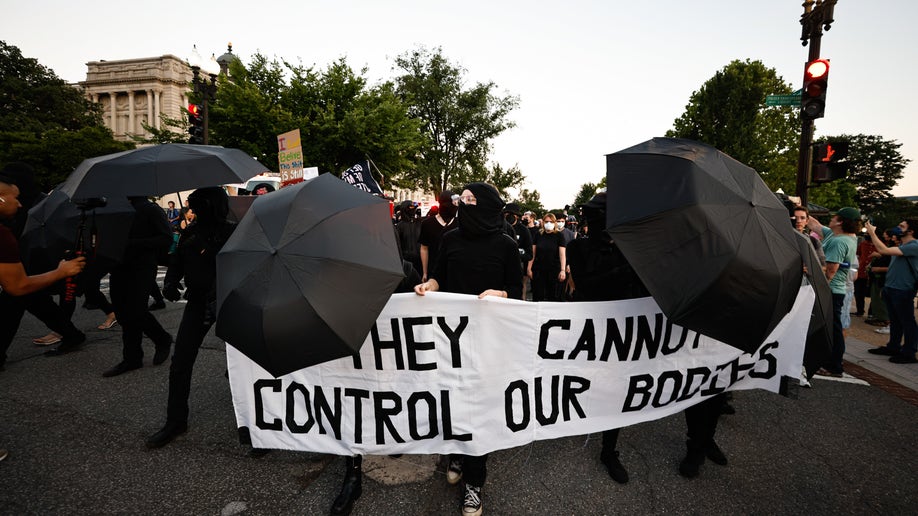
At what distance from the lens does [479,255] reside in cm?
280

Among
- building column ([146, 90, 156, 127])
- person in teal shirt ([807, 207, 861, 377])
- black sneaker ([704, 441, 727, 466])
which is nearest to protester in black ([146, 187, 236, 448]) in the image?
black sneaker ([704, 441, 727, 466])

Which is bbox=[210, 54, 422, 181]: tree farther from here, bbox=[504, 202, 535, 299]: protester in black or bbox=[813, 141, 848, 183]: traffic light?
bbox=[813, 141, 848, 183]: traffic light

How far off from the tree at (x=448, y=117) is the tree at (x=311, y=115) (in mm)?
9372

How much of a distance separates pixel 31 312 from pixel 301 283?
561 cm

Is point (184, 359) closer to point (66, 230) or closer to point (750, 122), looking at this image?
point (66, 230)

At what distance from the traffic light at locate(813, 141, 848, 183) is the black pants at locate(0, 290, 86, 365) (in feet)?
37.5

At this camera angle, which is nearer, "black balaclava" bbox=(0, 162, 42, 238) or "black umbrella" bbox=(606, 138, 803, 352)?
"black umbrella" bbox=(606, 138, 803, 352)

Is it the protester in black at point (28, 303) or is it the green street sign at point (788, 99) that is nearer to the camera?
the protester in black at point (28, 303)

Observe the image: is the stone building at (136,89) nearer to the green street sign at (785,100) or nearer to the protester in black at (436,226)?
the protester in black at (436,226)

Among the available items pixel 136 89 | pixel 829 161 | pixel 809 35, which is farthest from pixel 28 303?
pixel 136 89

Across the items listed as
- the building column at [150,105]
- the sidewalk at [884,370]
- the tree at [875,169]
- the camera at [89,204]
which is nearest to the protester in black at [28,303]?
the camera at [89,204]

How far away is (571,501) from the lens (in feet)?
8.34

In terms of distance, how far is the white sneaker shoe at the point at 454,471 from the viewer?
2.72 metres

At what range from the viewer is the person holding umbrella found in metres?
2.79
